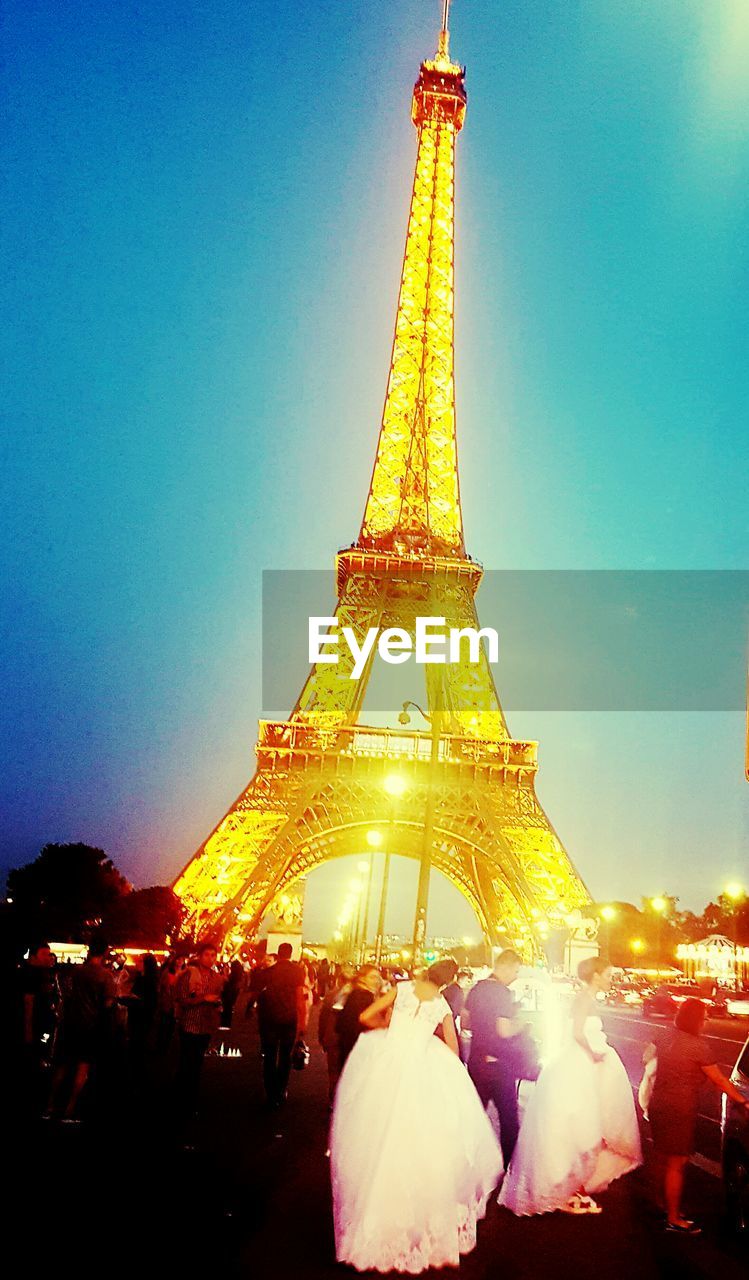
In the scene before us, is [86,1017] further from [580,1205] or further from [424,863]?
[424,863]

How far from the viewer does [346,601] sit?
155 ft

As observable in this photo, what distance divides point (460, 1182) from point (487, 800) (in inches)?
1455

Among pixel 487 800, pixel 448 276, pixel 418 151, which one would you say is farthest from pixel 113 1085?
pixel 418 151

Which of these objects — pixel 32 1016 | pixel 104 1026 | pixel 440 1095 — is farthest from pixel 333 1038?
pixel 440 1095

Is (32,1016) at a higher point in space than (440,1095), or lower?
lower

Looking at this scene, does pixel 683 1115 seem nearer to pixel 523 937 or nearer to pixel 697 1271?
pixel 697 1271

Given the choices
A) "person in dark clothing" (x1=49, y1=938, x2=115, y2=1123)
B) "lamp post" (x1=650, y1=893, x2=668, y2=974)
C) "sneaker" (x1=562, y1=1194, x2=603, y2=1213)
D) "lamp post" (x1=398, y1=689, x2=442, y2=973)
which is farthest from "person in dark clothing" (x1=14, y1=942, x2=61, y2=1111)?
"lamp post" (x1=650, y1=893, x2=668, y2=974)

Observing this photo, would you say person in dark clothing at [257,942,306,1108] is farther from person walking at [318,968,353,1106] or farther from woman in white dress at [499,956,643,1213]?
woman in white dress at [499,956,643,1213]

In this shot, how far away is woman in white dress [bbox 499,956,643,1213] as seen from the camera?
24.5 feet

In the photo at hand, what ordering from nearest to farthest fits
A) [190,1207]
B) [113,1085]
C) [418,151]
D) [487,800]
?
[190,1207], [113,1085], [487,800], [418,151]

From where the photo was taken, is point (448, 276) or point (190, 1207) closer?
point (190, 1207)

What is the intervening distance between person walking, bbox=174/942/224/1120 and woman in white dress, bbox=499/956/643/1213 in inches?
150

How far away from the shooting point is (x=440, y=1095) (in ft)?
20.2

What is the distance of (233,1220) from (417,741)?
3885cm
